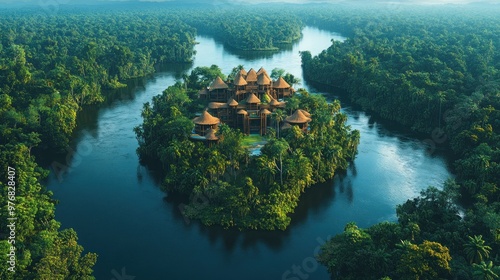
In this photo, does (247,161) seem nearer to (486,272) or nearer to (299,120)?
(299,120)

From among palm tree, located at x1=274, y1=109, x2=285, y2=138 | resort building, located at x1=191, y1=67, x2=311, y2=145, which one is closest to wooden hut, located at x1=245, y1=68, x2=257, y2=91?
resort building, located at x1=191, y1=67, x2=311, y2=145

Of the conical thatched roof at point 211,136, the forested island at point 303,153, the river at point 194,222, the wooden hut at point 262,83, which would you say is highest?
the wooden hut at point 262,83

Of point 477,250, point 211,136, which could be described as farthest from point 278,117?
point 477,250

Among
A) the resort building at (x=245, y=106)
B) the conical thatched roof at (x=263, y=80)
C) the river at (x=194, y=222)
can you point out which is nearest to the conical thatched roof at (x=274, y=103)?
the resort building at (x=245, y=106)

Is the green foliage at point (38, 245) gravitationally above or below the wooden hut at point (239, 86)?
below

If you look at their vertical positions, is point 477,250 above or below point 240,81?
below

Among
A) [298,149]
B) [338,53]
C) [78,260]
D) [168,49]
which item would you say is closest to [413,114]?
[298,149]

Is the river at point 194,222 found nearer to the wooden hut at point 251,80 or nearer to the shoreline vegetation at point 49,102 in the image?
the shoreline vegetation at point 49,102

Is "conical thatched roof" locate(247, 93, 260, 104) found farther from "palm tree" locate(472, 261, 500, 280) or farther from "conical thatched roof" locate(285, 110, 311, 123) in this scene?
"palm tree" locate(472, 261, 500, 280)

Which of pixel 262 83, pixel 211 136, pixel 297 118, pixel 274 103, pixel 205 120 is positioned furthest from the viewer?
pixel 262 83
